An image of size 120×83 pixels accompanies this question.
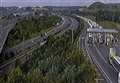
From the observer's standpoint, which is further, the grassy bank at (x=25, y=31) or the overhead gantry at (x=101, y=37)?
the grassy bank at (x=25, y=31)

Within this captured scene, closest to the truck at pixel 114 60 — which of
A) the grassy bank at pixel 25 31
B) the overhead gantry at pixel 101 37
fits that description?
the overhead gantry at pixel 101 37

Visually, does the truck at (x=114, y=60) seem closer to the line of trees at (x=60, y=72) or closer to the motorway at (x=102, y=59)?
the motorway at (x=102, y=59)

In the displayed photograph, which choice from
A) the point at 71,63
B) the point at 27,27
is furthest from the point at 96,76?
the point at 27,27

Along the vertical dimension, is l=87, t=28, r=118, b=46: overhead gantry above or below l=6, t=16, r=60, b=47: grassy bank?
above

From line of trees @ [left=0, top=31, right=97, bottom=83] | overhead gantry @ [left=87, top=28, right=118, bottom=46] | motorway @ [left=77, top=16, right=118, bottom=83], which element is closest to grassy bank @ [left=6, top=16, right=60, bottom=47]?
overhead gantry @ [left=87, top=28, right=118, bottom=46]

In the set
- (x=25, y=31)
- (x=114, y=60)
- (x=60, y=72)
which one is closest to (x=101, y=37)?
(x=114, y=60)

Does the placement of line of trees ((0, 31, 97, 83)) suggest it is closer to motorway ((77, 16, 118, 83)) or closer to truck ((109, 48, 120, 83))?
motorway ((77, 16, 118, 83))

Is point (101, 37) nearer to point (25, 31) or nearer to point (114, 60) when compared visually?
point (114, 60)

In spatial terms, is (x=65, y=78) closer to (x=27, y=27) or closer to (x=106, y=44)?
(x=106, y=44)
